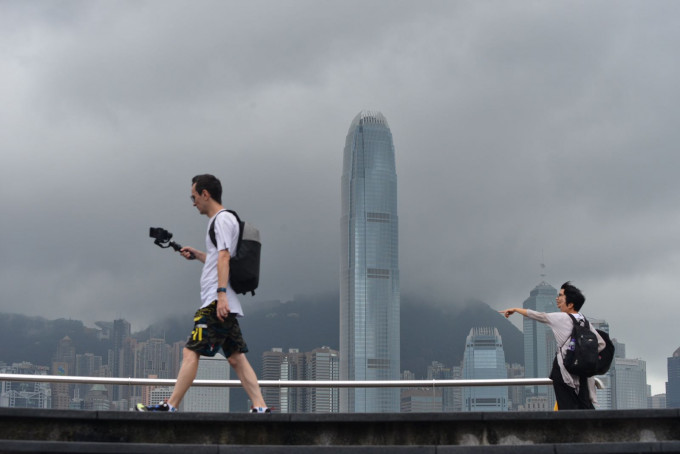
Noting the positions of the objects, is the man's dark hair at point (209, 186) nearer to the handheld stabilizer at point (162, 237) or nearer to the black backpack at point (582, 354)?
the handheld stabilizer at point (162, 237)

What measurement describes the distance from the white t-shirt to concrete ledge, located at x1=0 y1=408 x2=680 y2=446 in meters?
1.28

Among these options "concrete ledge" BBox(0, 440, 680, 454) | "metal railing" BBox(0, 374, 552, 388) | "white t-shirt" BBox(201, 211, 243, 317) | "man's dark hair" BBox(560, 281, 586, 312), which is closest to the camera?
"concrete ledge" BBox(0, 440, 680, 454)

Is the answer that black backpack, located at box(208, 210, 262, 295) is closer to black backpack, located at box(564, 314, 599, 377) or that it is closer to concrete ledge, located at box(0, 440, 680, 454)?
concrete ledge, located at box(0, 440, 680, 454)

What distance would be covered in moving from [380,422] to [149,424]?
5.46 feet

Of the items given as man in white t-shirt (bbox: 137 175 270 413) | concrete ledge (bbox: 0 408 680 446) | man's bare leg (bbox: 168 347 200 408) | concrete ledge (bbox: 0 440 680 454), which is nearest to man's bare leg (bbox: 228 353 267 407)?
man in white t-shirt (bbox: 137 175 270 413)

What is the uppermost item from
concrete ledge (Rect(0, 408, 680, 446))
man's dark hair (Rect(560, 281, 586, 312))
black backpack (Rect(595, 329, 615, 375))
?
man's dark hair (Rect(560, 281, 586, 312))

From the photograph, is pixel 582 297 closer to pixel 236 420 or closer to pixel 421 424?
pixel 421 424

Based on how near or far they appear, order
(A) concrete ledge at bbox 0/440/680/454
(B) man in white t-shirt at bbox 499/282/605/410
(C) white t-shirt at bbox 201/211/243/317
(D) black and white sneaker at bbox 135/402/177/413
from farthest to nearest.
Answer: (B) man in white t-shirt at bbox 499/282/605/410, (C) white t-shirt at bbox 201/211/243/317, (D) black and white sneaker at bbox 135/402/177/413, (A) concrete ledge at bbox 0/440/680/454

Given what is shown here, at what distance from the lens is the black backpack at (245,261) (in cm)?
770

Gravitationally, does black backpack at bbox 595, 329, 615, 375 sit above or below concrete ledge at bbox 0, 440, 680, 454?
above

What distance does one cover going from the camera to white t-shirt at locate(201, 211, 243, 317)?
25.0 feet

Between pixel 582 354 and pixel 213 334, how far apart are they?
339 cm

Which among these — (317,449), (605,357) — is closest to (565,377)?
(605,357)

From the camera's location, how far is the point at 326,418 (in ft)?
21.7
